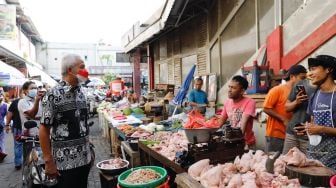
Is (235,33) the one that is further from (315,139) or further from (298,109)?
(315,139)

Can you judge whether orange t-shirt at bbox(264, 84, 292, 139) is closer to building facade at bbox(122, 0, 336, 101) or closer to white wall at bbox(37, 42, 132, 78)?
building facade at bbox(122, 0, 336, 101)

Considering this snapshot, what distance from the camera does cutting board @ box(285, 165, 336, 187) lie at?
91.6 inches

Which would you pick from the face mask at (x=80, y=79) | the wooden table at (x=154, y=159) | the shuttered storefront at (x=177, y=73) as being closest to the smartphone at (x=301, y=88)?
the wooden table at (x=154, y=159)

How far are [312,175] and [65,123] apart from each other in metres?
2.49

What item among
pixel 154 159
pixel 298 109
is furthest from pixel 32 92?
pixel 298 109

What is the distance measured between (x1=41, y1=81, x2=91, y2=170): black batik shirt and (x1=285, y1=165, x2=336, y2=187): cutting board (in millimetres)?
2238

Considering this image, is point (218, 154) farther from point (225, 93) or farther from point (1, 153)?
point (1, 153)

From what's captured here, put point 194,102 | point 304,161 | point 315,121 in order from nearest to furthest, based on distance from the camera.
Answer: point 304,161 → point 315,121 → point 194,102

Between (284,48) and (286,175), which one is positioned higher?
(284,48)

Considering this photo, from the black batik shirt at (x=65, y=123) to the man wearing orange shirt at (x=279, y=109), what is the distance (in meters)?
2.74

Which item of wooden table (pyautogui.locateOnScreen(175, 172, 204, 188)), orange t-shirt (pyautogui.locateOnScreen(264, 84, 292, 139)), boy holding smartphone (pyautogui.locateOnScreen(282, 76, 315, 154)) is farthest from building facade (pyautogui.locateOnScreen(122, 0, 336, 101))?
wooden table (pyautogui.locateOnScreen(175, 172, 204, 188))

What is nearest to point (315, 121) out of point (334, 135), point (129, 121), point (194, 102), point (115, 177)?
point (334, 135)

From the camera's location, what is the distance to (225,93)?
859cm

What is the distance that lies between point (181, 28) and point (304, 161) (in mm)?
9847
